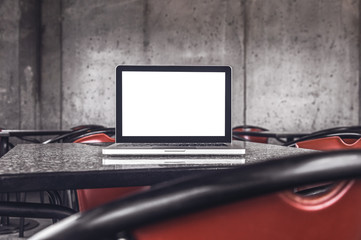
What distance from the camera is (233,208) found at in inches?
13.4

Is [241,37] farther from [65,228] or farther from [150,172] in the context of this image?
[65,228]

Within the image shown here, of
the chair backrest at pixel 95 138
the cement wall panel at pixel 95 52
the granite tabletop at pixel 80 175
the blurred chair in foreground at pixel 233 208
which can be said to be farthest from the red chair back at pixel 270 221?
the cement wall panel at pixel 95 52

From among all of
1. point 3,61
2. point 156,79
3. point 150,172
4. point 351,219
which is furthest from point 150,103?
point 3,61

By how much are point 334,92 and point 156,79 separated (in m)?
5.22

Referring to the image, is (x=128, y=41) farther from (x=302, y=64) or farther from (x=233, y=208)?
(x=233, y=208)

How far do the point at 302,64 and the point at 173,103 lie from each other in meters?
5.13

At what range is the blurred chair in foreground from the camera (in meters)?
0.31

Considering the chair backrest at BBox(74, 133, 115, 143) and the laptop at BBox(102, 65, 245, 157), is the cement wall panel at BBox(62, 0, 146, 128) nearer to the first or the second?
the chair backrest at BBox(74, 133, 115, 143)

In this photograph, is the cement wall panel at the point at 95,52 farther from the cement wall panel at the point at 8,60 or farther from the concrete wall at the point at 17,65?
the cement wall panel at the point at 8,60

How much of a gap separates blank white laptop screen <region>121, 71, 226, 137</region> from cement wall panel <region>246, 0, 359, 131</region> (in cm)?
489

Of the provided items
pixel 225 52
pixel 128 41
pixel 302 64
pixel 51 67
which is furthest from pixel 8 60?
pixel 302 64

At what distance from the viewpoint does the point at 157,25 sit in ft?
19.7

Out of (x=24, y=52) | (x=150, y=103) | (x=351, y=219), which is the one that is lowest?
(x=351, y=219)

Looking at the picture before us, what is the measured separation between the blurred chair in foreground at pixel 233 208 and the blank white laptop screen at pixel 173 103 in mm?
697
